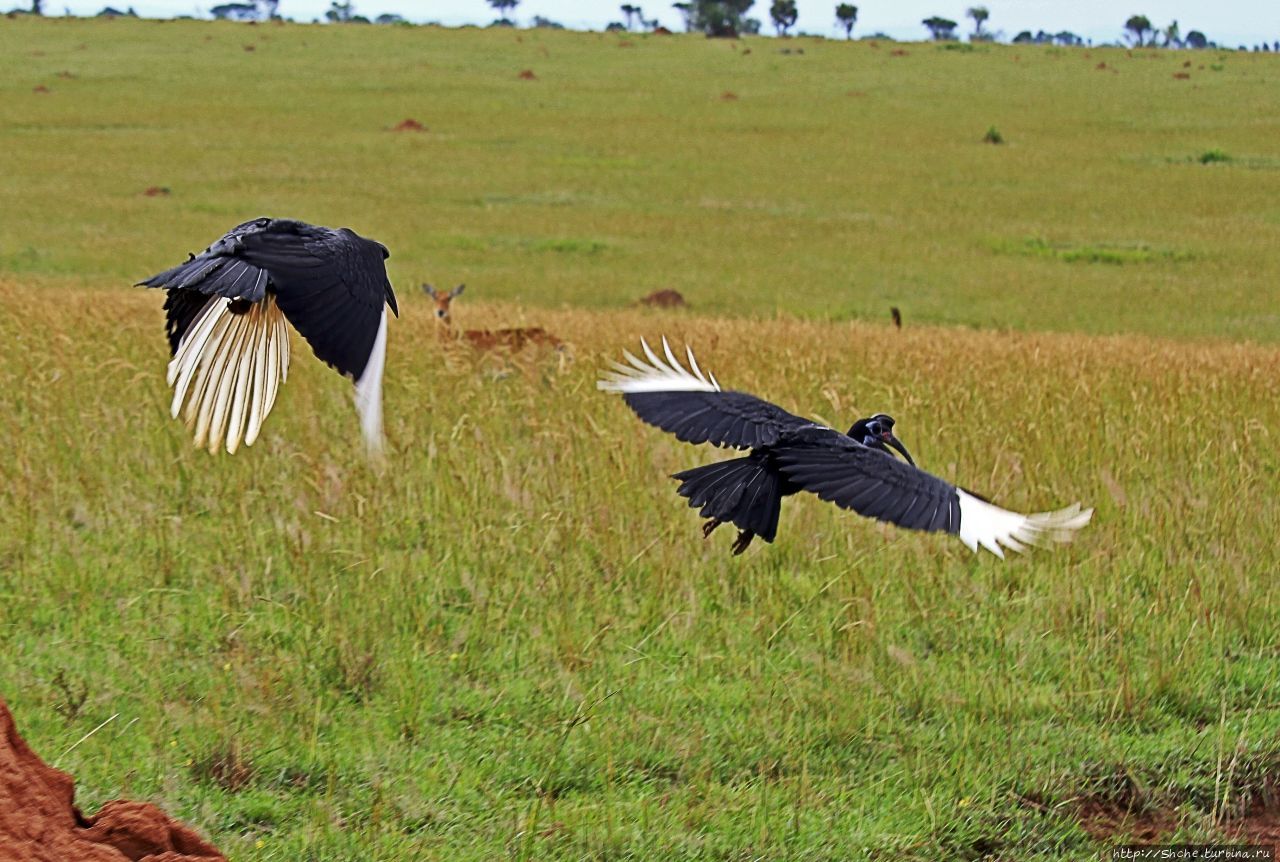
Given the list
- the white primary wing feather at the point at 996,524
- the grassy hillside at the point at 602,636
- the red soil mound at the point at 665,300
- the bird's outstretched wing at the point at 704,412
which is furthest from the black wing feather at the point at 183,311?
the red soil mound at the point at 665,300

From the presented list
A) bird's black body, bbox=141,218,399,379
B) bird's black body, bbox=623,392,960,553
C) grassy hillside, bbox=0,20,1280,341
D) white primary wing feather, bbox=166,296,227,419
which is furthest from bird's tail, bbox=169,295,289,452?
grassy hillside, bbox=0,20,1280,341

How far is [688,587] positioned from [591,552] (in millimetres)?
567

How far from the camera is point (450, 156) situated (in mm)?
Result: 34000

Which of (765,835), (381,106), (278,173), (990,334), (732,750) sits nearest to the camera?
(765,835)

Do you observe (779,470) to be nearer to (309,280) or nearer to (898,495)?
(898,495)

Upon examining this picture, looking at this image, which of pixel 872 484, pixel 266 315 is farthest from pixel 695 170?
pixel 872 484

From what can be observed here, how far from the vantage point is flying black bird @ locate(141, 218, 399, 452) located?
4051mm

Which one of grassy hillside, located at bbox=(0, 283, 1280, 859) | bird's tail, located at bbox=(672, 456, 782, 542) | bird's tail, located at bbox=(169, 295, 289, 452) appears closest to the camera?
grassy hillside, located at bbox=(0, 283, 1280, 859)

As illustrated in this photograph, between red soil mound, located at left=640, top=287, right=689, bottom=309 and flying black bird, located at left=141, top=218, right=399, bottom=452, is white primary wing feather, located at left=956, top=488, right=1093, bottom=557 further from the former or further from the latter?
red soil mound, located at left=640, top=287, right=689, bottom=309

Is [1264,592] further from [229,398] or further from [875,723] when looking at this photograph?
[229,398]

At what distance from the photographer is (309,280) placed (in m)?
4.23

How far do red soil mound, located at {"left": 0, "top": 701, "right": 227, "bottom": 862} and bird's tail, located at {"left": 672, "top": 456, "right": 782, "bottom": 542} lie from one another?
1.83 meters

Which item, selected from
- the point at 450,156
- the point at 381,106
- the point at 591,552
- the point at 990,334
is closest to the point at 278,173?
the point at 450,156

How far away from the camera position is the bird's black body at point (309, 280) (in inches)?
159
